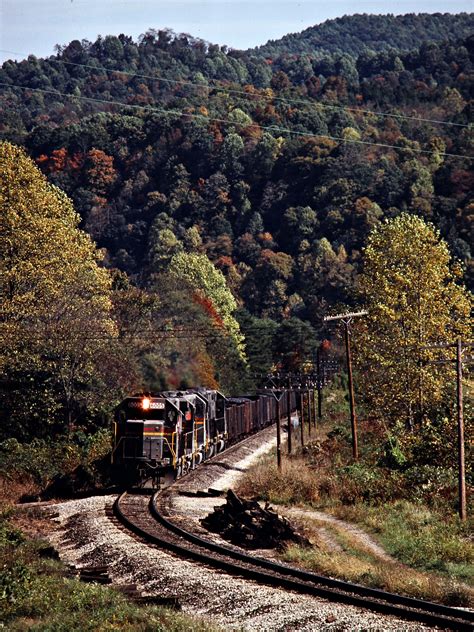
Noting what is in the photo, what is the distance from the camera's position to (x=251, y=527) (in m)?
27.4

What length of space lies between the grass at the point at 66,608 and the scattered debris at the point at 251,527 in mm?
6683

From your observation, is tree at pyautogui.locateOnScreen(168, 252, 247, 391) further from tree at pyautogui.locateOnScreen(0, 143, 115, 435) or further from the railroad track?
the railroad track

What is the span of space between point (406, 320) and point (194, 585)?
34.7m

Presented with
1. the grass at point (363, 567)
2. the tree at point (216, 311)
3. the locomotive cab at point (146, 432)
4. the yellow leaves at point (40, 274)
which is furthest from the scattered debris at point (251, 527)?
the tree at point (216, 311)

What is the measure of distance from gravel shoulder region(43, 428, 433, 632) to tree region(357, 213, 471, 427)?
2191 centimetres

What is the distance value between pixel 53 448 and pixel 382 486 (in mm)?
19293

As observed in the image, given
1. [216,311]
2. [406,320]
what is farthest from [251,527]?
[216,311]

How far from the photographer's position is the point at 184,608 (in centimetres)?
1862

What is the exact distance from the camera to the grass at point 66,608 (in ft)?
53.1

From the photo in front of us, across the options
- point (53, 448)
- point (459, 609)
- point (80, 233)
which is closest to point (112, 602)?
point (459, 609)

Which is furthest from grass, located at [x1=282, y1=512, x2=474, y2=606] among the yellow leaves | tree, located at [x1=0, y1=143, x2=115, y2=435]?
the yellow leaves

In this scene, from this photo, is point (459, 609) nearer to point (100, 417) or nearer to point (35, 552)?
point (35, 552)

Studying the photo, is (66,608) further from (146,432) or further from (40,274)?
(40,274)

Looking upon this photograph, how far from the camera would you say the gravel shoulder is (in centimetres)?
1733
